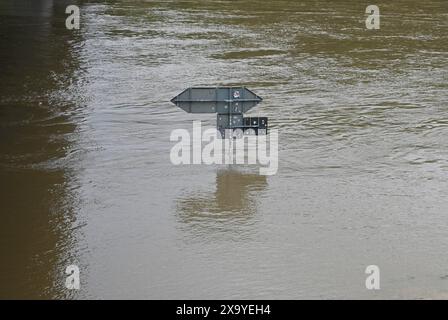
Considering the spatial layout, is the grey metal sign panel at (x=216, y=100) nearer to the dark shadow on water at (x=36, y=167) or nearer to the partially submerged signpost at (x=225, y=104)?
the partially submerged signpost at (x=225, y=104)

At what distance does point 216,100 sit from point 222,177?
3.92 ft

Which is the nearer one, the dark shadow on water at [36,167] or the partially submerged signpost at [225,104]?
the dark shadow on water at [36,167]

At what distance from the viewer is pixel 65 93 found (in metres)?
18.5

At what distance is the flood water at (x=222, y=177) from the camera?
9.70 m

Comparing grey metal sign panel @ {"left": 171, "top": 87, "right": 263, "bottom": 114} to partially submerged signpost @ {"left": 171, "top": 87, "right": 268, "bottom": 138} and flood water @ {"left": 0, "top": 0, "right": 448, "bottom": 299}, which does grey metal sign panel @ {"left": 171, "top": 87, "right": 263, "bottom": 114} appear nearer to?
partially submerged signpost @ {"left": 171, "top": 87, "right": 268, "bottom": 138}

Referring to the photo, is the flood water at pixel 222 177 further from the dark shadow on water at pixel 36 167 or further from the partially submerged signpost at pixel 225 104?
the partially submerged signpost at pixel 225 104

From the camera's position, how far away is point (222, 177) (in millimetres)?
12984

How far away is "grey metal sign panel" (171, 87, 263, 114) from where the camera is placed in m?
12.8

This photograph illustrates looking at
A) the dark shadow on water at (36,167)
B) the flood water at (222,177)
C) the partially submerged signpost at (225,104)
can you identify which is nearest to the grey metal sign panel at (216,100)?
the partially submerged signpost at (225,104)

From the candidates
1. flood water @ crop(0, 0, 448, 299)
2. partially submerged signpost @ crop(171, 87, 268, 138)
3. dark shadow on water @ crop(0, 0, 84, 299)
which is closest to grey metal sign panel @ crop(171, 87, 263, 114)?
partially submerged signpost @ crop(171, 87, 268, 138)

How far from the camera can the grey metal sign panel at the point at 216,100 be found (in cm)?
1279

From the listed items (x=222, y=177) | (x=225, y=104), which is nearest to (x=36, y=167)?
(x=222, y=177)

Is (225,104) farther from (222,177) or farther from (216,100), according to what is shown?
(222,177)
